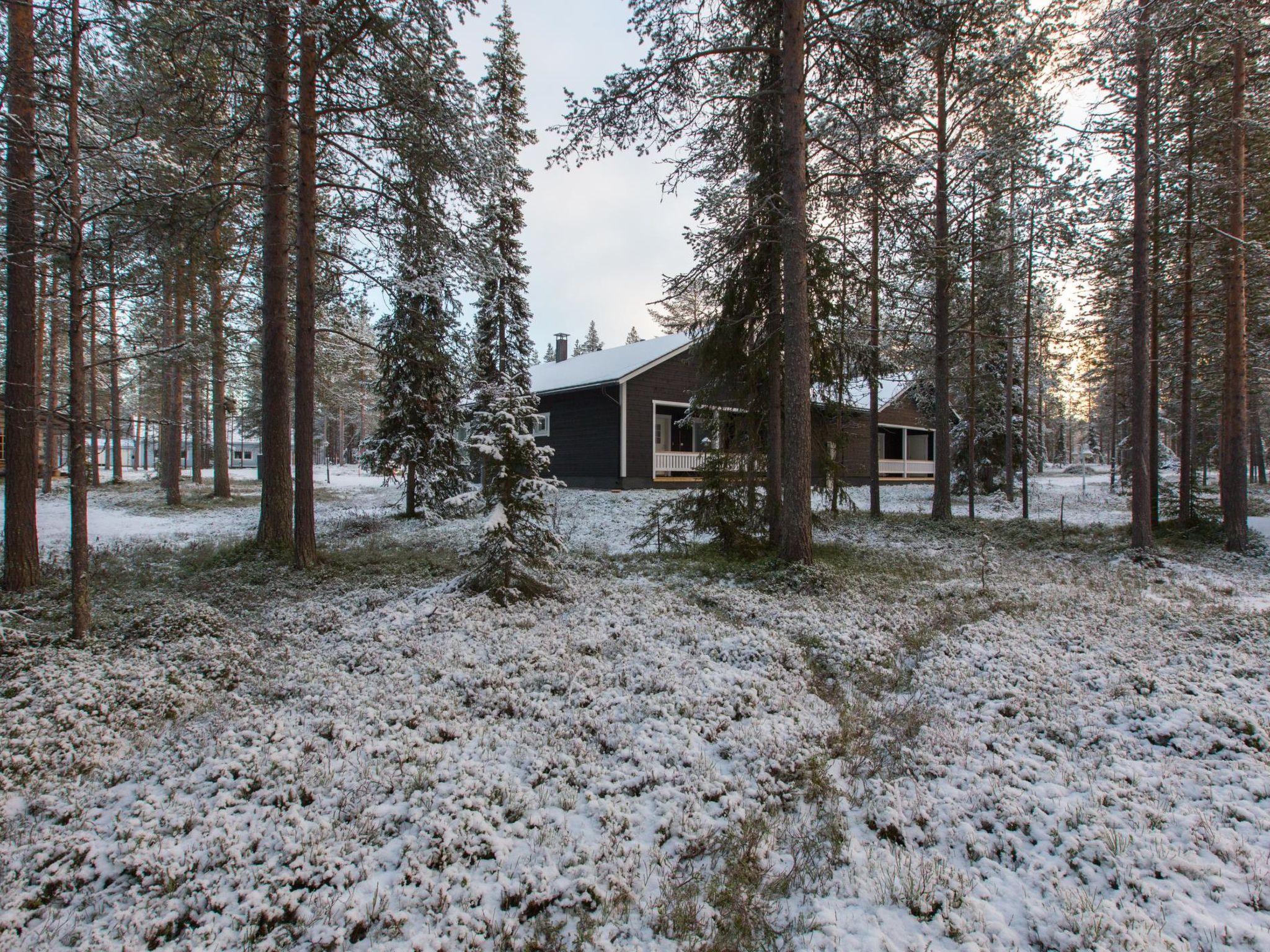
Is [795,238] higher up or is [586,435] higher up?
[795,238]

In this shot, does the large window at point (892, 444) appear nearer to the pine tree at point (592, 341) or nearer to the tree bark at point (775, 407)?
the tree bark at point (775, 407)

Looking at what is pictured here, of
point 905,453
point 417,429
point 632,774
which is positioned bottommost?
point 632,774

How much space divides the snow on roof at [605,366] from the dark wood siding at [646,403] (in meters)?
0.45

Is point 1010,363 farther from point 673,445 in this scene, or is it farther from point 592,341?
point 592,341

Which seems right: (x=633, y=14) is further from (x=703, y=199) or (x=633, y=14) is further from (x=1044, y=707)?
(x=1044, y=707)

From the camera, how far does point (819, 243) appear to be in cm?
997

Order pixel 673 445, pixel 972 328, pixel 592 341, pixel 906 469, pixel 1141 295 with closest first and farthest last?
pixel 1141 295 → pixel 972 328 → pixel 673 445 → pixel 906 469 → pixel 592 341

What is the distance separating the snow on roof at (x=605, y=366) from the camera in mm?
22266

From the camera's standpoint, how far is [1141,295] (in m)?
10.7

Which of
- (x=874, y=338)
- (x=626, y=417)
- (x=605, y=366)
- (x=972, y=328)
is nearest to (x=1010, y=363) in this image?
(x=972, y=328)

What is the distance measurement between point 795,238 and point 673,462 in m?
15.6

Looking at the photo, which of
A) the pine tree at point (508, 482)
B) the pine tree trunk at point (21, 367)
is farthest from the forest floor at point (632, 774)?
the pine tree trunk at point (21, 367)

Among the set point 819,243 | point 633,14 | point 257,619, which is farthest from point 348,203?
point 819,243

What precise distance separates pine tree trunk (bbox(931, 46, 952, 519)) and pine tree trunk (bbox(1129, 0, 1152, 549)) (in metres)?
3.70
